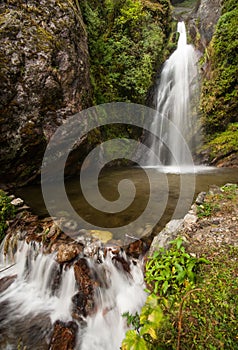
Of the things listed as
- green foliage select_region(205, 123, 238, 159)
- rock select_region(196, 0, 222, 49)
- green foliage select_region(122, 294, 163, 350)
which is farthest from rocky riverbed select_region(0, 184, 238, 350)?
rock select_region(196, 0, 222, 49)

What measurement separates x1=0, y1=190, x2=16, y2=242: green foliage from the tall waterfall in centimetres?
765

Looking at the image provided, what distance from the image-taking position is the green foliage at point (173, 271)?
2.22 metres

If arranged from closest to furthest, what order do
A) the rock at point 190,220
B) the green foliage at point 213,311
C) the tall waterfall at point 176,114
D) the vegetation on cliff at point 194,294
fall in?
the vegetation on cliff at point 194,294 < the green foliage at point 213,311 < the rock at point 190,220 < the tall waterfall at point 176,114

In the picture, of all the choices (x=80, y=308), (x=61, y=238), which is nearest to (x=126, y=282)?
(x=80, y=308)

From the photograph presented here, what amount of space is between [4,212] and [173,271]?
11.8 ft

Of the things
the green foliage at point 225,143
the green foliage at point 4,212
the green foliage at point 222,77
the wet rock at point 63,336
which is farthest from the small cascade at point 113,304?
the green foliage at point 222,77

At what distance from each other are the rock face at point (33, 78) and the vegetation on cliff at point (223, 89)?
21.8ft

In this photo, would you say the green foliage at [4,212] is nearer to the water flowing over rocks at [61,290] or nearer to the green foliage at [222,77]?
the water flowing over rocks at [61,290]

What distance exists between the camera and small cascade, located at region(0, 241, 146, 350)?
2718 mm

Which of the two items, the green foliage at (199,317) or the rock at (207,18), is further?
the rock at (207,18)

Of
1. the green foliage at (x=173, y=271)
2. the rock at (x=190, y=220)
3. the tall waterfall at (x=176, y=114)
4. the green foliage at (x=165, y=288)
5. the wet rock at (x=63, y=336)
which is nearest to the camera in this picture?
the green foliage at (x=165, y=288)

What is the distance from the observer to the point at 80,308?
9.70ft

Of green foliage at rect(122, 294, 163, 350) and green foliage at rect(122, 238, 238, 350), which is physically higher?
green foliage at rect(122, 294, 163, 350)

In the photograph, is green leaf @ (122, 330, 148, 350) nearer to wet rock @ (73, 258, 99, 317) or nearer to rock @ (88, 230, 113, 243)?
wet rock @ (73, 258, 99, 317)
